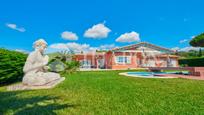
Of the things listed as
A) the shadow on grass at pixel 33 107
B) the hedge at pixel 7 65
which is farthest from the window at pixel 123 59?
the shadow on grass at pixel 33 107

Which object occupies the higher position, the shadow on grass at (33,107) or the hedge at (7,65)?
the hedge at (7,65)

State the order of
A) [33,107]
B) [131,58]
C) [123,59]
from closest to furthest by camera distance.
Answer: [33,107] → [123,59] → [131,58]

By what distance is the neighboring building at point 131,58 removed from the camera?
34.8m

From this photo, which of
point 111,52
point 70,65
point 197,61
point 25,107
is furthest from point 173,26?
point 25,107

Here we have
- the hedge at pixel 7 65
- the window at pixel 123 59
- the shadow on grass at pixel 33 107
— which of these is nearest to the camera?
the shadow on grass at pixel 33 107

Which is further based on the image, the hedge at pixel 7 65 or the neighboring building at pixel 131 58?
the neighboring building at pixel 131 58

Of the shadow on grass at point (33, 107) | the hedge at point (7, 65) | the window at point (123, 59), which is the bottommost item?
the shadow on grass at point (33, 107)

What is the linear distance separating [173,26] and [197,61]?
13.2m

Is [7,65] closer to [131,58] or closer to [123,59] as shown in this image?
[123,59]

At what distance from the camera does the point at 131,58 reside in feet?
116

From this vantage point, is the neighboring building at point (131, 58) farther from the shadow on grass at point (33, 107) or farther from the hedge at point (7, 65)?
the shadow on grass at point (33, 107)

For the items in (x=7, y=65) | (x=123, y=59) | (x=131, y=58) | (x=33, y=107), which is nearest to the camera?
(x=33, y=107)

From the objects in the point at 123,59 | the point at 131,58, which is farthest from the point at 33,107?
the point at 131,58

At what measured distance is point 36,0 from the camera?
82.4 feet
